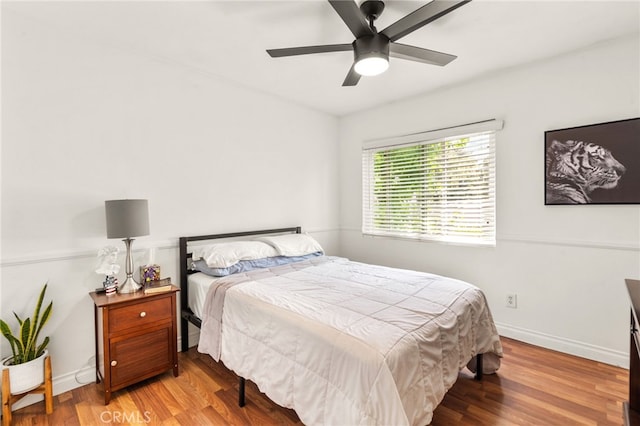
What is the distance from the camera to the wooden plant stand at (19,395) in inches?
68.1

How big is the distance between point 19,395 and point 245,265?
1.60m

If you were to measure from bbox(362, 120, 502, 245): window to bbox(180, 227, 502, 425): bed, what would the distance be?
1.08 meters

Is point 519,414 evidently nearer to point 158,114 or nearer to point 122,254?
point 122,254

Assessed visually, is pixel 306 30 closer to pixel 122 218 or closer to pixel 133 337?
pixel 122 218

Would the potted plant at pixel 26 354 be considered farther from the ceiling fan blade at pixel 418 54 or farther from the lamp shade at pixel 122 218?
the ceiling fan blade at pixel 418 54

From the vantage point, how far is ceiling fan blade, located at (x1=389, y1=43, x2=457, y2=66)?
1911 mm

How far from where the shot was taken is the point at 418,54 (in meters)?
1.98

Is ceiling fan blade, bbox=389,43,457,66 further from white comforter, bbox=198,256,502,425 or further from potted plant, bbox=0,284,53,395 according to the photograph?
potted plant, bbox=0,284,53,395

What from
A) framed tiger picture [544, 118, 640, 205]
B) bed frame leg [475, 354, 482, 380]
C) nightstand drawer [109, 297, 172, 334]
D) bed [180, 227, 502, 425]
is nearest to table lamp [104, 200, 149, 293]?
nightstand drawer [109, 297, 172, 334]

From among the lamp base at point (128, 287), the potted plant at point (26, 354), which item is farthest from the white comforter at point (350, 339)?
the potted plant at point (26, 354)

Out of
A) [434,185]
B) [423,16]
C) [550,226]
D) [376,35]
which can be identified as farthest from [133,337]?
[550,226]

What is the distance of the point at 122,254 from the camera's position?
237cm

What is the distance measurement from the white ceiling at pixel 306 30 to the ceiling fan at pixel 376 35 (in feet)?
0.80

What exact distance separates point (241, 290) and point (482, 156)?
262cm
